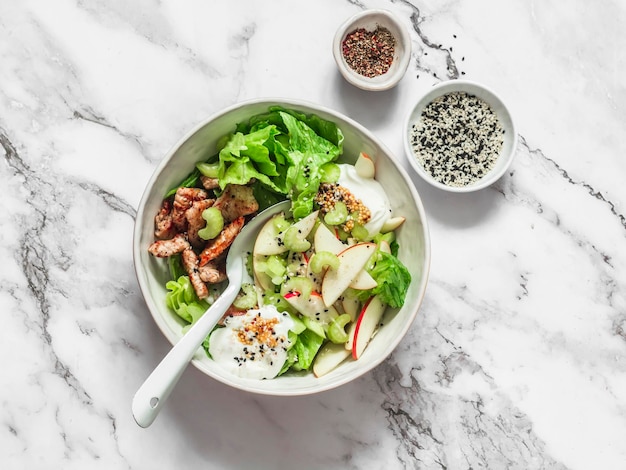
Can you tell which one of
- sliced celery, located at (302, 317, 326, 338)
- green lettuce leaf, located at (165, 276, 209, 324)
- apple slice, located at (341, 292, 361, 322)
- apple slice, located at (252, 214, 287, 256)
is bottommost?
green lettuce leaf, located at (165, 276, 209, 324)

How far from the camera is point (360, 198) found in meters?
2.07

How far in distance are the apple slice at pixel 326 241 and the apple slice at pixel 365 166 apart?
0.19 m

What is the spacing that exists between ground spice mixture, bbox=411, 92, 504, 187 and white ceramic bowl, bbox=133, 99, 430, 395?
0.24 meters

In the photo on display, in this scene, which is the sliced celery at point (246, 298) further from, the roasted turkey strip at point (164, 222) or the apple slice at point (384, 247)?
the apple slice at point (384, 247)

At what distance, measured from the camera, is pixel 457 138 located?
7.39 feet

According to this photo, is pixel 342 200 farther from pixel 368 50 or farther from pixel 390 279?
pixel 368 50

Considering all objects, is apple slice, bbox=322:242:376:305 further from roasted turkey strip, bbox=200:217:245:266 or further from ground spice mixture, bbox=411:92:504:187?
ground spice mixture, bbox=411:92:504:187

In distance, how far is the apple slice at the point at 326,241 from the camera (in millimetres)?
2039

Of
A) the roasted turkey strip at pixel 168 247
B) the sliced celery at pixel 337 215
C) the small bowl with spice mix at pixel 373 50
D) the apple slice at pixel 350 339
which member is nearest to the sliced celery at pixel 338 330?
the apple slice at pixel 350 339

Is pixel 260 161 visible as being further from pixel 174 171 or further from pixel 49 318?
pixel 49 318

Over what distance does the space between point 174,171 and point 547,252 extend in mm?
1185

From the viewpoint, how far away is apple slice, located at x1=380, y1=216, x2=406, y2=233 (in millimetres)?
2078

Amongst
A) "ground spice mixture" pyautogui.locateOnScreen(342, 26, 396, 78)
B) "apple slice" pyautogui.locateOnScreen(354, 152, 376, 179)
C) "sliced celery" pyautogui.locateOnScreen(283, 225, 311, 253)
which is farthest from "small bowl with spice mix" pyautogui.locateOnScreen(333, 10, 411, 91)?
"sliced celery" pyautogui.locateOnScreen(283, 225, 311, 253)

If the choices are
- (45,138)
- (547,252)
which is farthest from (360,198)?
(45,138)
